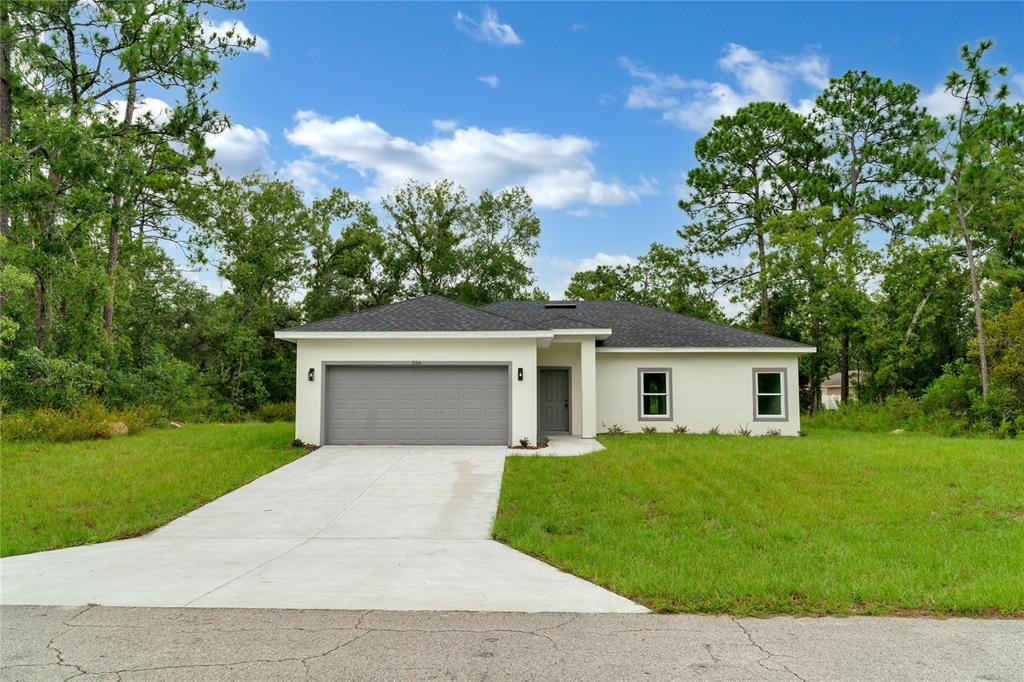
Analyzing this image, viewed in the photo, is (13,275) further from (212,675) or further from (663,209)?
(663,209)

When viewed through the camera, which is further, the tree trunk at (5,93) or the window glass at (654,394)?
the window glass at (654,394)

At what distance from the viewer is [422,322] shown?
1508cm

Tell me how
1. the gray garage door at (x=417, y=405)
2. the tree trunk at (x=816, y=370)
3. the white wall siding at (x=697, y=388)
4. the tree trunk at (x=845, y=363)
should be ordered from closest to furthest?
the gray garage door at (x=417, y=405) < the white wall siding at (x=697, y=388) < the tree trunk at (x=845, y=363) < the tree trunk at (x=816, y=370)

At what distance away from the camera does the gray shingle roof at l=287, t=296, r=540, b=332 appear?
14547mm

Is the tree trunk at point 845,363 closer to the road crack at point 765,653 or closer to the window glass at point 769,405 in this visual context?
the window glass at point 769,405

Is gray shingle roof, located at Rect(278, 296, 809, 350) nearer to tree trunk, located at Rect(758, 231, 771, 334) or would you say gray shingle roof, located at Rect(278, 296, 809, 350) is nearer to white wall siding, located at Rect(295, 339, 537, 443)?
white wall siding, located at Rect(295, 339, 537, 443)

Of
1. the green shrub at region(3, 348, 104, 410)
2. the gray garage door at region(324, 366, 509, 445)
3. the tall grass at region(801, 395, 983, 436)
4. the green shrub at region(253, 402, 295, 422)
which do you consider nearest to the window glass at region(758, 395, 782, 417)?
the tall grass at region(801, 395, 983, 436)

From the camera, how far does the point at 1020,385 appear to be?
657 inches

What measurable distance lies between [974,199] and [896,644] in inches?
764

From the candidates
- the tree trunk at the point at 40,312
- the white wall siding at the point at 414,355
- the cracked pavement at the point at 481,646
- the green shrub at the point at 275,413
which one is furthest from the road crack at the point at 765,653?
the green shrub at the point at 275,413

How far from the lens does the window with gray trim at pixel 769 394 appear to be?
696 inches

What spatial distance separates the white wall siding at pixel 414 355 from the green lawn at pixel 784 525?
2.51 meters

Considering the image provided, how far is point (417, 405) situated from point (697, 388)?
799cm

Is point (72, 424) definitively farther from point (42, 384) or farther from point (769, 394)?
point (769, 394)
